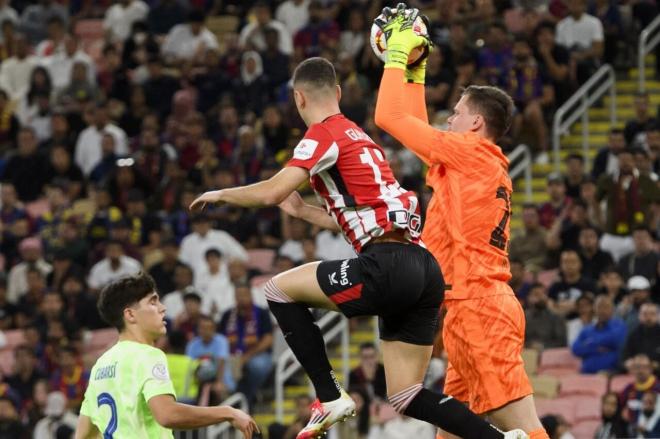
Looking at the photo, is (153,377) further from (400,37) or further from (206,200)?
(400,37)

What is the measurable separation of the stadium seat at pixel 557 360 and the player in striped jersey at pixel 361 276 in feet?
24.6

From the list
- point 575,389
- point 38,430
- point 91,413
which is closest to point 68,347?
point 38,430

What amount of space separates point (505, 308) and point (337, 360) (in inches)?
357

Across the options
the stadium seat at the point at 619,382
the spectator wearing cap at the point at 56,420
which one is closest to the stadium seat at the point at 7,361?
the spectator wearing cap at the point at 56,420

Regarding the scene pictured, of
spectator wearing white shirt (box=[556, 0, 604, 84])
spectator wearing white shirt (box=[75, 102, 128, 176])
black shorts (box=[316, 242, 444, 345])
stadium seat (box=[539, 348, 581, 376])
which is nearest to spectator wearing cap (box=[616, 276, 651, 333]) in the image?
stadium seat (box=[539, 348, 581, 376])

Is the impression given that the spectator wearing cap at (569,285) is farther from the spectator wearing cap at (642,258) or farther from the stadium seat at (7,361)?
the stadium seat at (7,361)

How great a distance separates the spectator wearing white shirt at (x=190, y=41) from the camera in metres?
22.6

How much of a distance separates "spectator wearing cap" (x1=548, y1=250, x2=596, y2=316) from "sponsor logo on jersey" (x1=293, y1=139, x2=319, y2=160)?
8.19m

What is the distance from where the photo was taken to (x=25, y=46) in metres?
23.3

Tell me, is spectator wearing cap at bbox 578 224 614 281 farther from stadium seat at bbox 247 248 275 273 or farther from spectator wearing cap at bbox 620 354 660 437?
stadium seat at bbox 247 248 275 273

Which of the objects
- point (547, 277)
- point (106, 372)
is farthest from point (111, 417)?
point (547, 277)

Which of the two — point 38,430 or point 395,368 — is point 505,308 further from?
point 38,430

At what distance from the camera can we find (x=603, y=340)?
51.3 feet

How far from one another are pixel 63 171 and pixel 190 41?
283 cm
